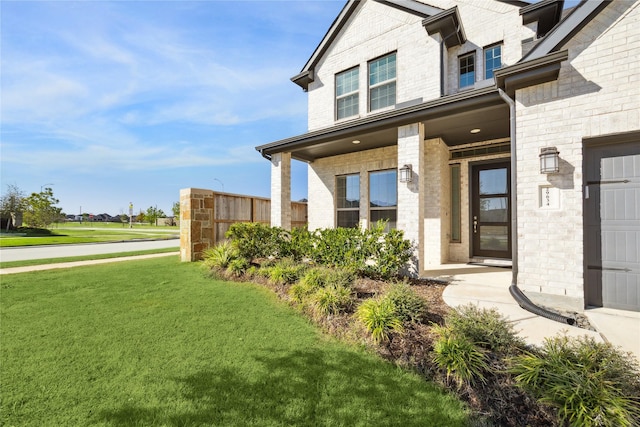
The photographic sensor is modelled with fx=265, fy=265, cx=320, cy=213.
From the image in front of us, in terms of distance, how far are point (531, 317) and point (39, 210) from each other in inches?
1465

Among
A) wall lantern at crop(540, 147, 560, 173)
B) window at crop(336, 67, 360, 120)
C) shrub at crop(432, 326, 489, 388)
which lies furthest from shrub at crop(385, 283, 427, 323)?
window at crop(336, 67, 360, 120)

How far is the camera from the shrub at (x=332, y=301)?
4078 mm

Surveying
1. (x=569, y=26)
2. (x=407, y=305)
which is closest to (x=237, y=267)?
(x=407, y=305)

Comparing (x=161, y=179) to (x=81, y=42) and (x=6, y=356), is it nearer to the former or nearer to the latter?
(x=81, y=42)

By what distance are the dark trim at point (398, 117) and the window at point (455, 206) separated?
10.3ft

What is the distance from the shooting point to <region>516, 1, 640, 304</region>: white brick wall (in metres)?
3.88

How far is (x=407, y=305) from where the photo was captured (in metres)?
3.61

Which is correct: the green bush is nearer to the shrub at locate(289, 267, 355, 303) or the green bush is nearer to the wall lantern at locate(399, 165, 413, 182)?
the shrub at locate(289, 267, 355, 303)

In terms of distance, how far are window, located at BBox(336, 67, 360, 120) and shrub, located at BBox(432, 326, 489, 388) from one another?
793 cm

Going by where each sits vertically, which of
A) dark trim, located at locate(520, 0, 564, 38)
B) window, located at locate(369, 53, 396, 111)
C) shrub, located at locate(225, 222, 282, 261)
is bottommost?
shrub, located at locate(225, 222, 282, 261)

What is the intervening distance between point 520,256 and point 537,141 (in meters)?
1.97

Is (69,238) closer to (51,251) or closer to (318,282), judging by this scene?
(51,251)

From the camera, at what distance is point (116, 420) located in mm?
2096

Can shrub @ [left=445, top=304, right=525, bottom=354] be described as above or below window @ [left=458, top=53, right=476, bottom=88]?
below
